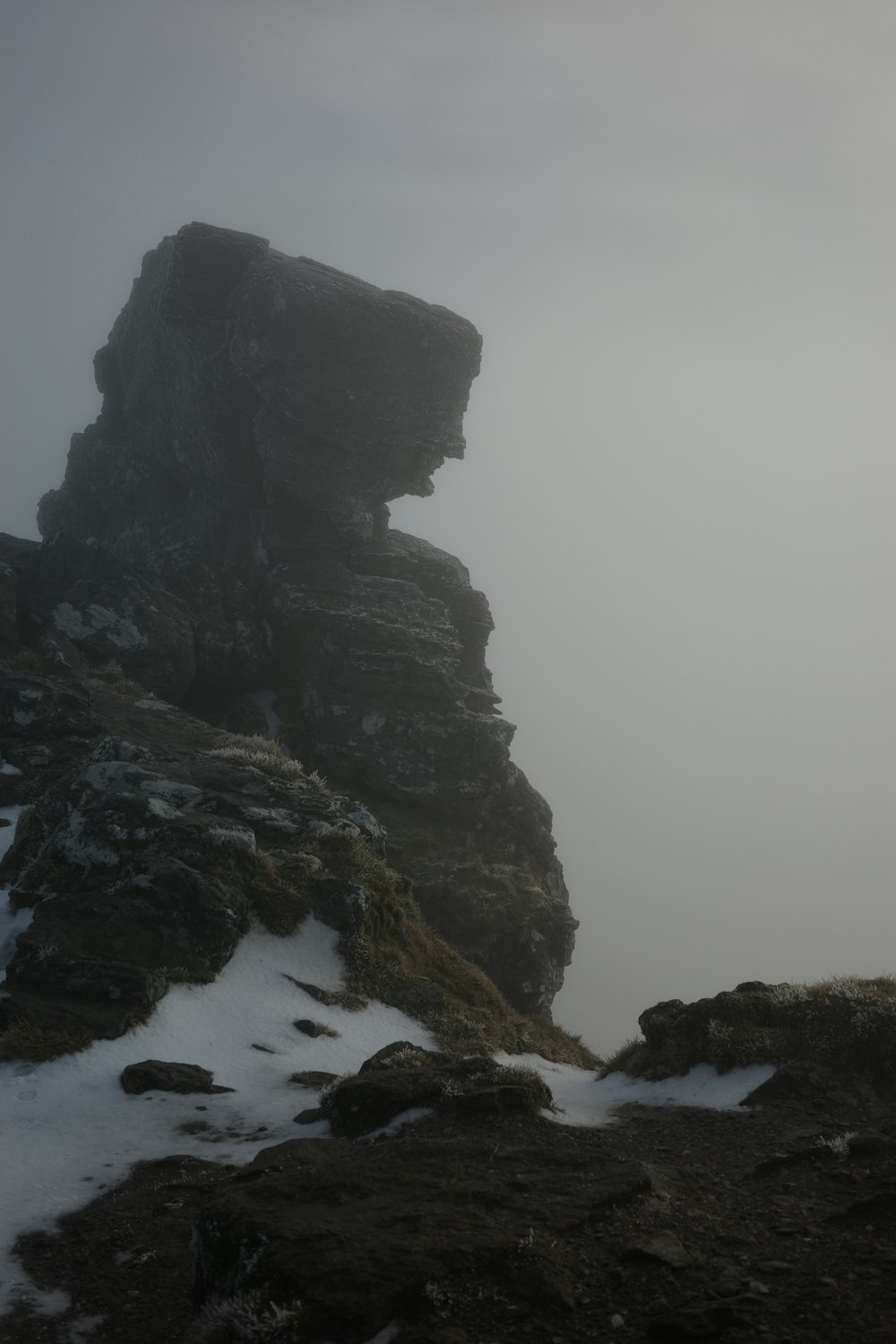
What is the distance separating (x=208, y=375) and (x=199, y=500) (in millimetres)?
7235

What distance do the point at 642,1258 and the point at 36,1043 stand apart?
473 inches

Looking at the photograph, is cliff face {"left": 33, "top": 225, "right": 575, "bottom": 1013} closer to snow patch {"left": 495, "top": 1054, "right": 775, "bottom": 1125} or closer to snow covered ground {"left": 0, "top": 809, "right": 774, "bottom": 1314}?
snow covered ground {"left": 0, "top": 809, "right": 774, "bottom": 1314}

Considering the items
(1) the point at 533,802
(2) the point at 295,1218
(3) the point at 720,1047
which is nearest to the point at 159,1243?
(2) the point at 295,1218

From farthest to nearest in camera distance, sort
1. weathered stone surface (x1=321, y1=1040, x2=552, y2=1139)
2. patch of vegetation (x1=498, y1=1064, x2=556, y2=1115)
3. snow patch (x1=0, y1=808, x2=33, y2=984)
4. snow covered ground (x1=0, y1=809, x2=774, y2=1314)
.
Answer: snow patch (x1=0, y1=808, x2=33, y2=984) < patch of vegetation (x1=498, y1=1064, x2=556, y2=1115) < weathered stone surface (x1=321, y1=1040, x2=552, y2=1139) < snow covered ground (x1=0, y1=809, x2=774, y2=1314)

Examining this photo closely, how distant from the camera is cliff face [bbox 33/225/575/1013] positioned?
39.8 metres

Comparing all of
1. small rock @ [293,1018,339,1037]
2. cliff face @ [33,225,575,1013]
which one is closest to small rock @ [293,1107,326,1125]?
small rock @ [293,1018,339,1037]

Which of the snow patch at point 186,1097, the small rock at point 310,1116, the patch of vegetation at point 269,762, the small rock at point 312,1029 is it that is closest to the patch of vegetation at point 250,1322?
the snow patch at point 186,1097

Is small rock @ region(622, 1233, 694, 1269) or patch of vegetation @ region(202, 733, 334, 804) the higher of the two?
patch of vegetation @ region(202, 733, 334, 804)

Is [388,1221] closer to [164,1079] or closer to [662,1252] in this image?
[662,1252]

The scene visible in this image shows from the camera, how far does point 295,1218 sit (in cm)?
914

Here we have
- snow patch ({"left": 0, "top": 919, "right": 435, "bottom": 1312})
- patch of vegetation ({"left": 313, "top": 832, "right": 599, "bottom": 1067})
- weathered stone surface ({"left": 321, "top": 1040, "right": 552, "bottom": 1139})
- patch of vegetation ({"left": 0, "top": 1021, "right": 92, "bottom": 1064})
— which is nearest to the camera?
snow patch ({"left": 0, "top": 919, "right": 435, "bottom": 1312})

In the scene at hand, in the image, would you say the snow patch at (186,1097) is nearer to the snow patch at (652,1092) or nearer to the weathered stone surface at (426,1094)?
the weathered stone surface at (426,1094)

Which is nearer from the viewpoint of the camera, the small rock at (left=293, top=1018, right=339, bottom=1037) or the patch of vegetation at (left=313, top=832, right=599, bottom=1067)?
the small rock at (left=293, top=1018, right=339, bottom=1037)

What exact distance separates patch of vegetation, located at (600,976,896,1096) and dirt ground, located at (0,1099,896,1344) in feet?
9.14
